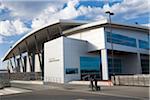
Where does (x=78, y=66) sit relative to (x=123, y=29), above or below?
below

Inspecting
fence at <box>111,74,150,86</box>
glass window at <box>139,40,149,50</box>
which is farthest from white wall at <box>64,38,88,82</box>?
fence at <box>111,74,150,86</box>

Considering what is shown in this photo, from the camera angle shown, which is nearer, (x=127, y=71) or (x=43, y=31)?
(x=127, y=71)

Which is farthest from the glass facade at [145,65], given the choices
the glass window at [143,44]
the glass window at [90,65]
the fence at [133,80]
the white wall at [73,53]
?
the fence at [133,80]

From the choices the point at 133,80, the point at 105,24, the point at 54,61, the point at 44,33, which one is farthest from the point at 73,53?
the point at 133,80

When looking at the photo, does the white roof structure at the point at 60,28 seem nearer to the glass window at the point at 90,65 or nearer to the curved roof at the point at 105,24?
the curved roof at the point at 105,24

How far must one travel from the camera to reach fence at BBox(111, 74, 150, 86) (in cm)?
2418

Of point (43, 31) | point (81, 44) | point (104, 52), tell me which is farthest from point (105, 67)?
point (43, 31)

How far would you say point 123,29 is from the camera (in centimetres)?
5091

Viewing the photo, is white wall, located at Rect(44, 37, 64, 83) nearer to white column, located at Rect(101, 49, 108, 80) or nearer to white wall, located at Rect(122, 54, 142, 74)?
white column, located at Rect(101, 49, 108, 80)

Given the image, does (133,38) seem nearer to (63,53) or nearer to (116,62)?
(116,62)

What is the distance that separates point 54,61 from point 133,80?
22.0m

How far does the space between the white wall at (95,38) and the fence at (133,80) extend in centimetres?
1765

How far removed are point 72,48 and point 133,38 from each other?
14785mm

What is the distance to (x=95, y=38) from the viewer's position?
47406 mm
